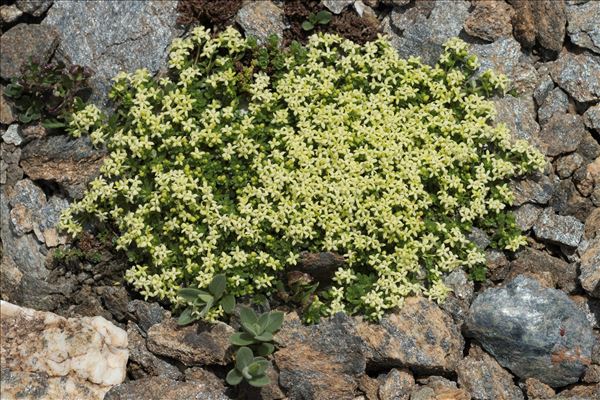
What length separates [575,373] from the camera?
26.6 ft

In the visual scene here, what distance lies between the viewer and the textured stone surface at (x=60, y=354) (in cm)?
804

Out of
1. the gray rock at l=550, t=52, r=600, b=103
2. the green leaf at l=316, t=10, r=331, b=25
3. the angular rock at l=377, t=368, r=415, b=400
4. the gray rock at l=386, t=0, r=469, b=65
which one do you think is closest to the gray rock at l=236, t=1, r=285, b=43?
the green leaf at l=316, t=10, r=331, b=25

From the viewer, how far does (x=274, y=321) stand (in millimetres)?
8102

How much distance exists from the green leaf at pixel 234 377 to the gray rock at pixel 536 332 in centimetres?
237

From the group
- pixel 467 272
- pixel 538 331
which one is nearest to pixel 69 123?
pixel 467 272

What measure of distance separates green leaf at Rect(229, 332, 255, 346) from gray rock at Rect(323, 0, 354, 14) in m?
3.78

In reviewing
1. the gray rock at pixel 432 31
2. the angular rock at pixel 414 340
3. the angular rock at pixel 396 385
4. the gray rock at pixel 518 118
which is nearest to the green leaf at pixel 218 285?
the angular rock at pixel 414 340

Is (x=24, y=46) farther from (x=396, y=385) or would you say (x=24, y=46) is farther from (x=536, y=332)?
(x=536, y=332)

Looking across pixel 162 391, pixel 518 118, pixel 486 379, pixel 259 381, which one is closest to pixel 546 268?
pixel 486 379

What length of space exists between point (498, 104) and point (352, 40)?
1759mm

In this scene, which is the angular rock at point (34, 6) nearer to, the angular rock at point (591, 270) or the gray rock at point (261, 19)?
the gray rock at point (261, 19)

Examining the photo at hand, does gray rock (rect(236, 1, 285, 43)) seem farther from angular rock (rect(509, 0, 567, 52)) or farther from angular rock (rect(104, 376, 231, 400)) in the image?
angular rock (rect(104, 376, 231, 400))

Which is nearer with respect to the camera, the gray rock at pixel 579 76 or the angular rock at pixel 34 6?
the gray rock at pixel 579 76

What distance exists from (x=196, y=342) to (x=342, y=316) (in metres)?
1.47
